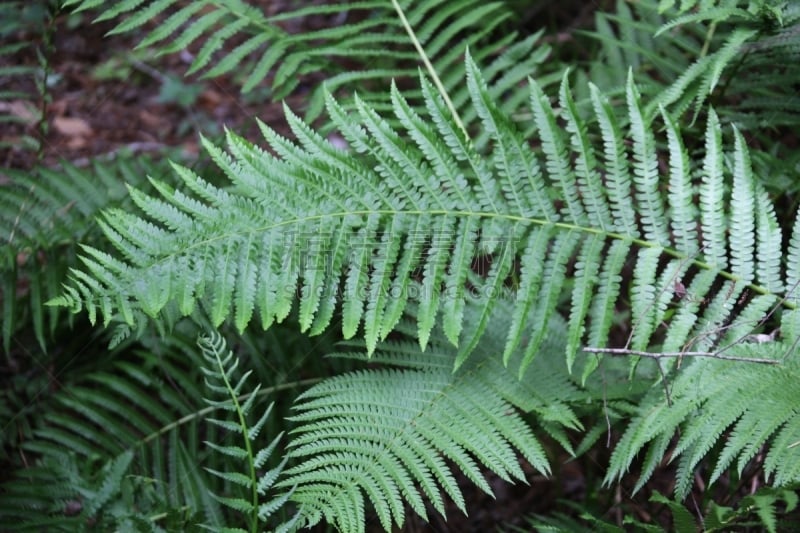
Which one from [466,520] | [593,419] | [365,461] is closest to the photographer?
[365,461]

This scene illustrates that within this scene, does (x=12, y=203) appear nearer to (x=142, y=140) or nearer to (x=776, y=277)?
(x=142, y=140)

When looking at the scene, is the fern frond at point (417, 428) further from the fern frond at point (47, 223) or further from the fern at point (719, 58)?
the fern frond at point (47, 223)

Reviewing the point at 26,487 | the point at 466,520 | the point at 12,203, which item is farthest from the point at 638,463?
the point at 12,203

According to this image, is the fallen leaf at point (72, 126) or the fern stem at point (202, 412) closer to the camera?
the fern stem at point (202, 412)

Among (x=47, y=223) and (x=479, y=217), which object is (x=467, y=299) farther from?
(x=47, y=223)

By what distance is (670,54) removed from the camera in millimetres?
2537

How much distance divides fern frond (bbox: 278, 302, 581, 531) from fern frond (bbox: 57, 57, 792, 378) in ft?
0.52

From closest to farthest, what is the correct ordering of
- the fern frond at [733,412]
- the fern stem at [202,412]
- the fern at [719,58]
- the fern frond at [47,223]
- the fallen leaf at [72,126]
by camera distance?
the fern frond at [733,412]
the fern at [719,58]
the fern stem at [202,412]
the fern frond at [47,223]
the fallen leaf at [72,126]

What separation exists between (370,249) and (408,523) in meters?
1.12

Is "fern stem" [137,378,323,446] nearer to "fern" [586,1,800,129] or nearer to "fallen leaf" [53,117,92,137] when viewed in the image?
"fern" [586,1,800,129]

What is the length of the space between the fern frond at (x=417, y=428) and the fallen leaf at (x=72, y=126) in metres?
2.87

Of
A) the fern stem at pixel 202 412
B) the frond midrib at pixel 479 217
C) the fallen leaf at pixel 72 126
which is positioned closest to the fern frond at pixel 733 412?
the frond midrib at pixel 479 217

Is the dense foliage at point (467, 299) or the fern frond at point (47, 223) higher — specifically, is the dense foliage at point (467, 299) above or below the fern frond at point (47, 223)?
below

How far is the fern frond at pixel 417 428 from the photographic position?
160cm
